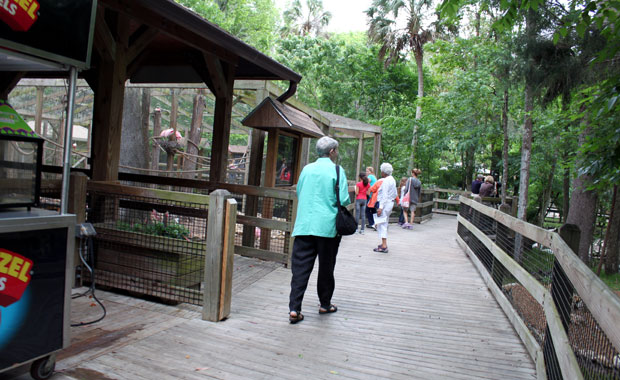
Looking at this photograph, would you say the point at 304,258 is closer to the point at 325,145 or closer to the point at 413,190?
the point at 325,145

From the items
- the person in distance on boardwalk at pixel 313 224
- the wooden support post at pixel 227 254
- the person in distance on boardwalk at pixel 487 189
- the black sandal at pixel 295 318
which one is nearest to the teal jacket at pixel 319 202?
the person in distance on boardwalk at pixel 313 224

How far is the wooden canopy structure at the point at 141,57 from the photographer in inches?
178

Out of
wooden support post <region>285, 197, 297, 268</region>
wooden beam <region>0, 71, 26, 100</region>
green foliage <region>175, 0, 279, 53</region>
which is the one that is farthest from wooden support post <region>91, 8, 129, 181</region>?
green foliage <region>175, 0, 279, 53</region>

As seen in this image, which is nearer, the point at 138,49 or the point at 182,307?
the point at 182,307

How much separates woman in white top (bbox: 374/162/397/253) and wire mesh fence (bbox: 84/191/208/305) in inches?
173

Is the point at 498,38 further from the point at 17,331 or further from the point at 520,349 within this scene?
the point at 17,331

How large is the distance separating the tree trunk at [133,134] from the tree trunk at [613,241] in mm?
11155

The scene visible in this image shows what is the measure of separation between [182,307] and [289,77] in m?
4.03

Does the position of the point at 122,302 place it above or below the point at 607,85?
below

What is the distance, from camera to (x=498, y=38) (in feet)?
39.1

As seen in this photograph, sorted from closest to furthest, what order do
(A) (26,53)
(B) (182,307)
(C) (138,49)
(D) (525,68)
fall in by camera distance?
(A) (26,53) < (B) (182,307) < (C) (138,49) < (D) (525,68)

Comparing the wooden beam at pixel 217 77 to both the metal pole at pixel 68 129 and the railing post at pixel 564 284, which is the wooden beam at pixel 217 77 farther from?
the railing post at pixel 564 284

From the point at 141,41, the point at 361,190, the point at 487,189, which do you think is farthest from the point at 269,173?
the point at 487,189

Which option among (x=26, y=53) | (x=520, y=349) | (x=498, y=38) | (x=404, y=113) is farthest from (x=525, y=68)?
(x=404, y=113)
